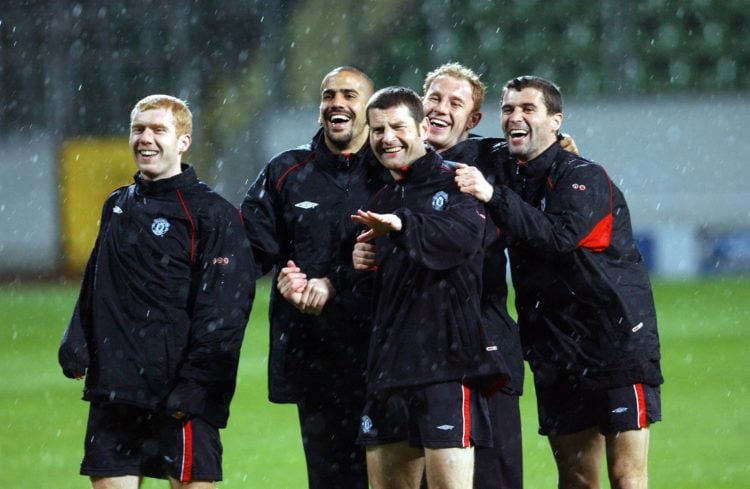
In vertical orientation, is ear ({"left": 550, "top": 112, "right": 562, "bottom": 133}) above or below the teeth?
below

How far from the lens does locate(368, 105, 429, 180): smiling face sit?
4.37 m

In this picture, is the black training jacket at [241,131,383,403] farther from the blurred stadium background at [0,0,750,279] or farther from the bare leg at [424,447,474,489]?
the blurred stadium background at [0,0,750,279]

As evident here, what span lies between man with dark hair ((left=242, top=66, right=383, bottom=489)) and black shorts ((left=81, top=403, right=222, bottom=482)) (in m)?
0.65

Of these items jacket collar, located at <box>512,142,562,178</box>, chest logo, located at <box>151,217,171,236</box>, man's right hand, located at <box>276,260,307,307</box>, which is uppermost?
jacket collar, located at <box>512,142,562,178</box>

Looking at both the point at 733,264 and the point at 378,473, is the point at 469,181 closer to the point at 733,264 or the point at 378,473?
the point at 378,473

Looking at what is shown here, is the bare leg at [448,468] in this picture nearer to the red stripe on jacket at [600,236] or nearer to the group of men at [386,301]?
the group of men at [386,301]

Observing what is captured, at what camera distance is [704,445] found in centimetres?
791

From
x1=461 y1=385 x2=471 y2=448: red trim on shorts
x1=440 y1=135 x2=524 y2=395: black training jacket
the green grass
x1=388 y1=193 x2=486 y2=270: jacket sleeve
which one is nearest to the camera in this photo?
x1=388 y1=193 x2=486 y2=270: jacket sleeve

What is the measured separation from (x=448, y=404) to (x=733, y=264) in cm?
1853

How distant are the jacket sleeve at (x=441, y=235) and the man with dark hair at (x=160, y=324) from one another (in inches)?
30.2

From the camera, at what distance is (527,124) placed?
16.0ft

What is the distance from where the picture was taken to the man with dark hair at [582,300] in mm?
4781

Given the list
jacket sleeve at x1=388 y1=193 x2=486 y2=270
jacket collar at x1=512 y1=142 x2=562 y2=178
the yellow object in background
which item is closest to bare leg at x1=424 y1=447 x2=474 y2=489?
jacket sleeve at x1=388 y1=193 x2=486 y2=270

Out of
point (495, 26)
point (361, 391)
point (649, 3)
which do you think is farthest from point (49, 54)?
point (361, 391)
